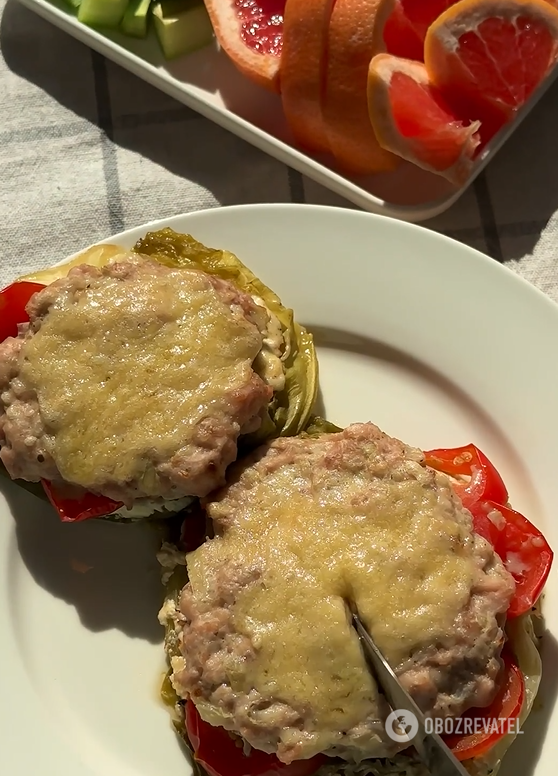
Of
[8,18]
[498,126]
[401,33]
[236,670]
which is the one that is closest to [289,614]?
[236,670]

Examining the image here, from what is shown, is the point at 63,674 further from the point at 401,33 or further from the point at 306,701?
the point at 401,33

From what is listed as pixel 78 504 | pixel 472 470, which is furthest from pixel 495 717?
pixel 78 504

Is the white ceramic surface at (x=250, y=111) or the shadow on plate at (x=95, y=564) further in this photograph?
the white ceramic surface at (x=250, y=111)

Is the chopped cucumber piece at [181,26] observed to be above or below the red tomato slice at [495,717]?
above

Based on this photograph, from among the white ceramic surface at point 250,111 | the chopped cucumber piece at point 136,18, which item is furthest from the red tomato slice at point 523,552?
the chopped cucumber piece at point 136,18

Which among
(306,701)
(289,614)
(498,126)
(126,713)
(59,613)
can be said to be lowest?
(126,713)

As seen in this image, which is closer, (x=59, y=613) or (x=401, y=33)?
(x=59, y=613)

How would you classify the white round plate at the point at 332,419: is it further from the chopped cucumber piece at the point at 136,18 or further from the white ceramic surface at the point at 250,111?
the chopped cucumber piece at the point at 136,18
